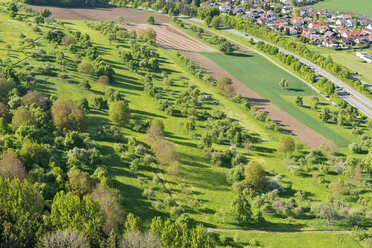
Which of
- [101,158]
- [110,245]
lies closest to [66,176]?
[101,158]

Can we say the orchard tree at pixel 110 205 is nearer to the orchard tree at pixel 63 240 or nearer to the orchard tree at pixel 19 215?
the orchard tree at pixel 63 240

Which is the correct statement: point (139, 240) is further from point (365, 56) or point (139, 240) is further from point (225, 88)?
point (365, 56)

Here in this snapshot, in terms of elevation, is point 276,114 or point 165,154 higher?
point 276,114

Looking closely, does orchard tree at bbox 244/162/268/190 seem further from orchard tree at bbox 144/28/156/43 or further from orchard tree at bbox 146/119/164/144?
orchard tree at bbox 144/28/156/43

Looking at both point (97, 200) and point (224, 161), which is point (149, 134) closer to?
point (224, 161)

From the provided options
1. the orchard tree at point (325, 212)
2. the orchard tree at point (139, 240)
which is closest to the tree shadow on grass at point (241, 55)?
the orchard tree at point (325, 212)

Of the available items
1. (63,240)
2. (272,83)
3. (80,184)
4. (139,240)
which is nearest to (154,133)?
(80,184)
